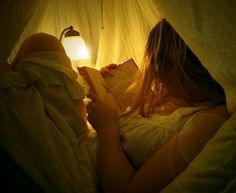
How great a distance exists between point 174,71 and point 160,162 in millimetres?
332

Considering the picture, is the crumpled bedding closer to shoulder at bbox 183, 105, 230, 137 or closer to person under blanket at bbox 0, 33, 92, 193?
person under blanket at bbox 0, 33, 92, 193

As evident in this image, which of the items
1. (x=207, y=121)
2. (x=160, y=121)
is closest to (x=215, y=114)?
(x=207, y=121)

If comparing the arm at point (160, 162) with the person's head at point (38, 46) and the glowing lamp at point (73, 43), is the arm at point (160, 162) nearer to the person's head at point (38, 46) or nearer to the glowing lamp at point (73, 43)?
the person's head at point (38, 46)

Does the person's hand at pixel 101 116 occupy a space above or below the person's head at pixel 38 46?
below

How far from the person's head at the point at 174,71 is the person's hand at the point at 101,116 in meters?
0.17

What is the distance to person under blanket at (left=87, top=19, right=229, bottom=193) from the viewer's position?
30.1 inches

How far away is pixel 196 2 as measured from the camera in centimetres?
69

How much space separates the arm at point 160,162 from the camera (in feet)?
2.46

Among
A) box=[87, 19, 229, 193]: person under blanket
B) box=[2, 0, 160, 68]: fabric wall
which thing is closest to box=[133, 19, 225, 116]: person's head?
box=[87, 19, 229, 193]: person under blanket

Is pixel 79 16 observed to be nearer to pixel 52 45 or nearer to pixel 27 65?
pixel 52 45

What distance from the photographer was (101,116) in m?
1.01

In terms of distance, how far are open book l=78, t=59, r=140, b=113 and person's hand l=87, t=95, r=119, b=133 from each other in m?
0.07

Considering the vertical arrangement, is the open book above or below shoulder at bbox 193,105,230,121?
above

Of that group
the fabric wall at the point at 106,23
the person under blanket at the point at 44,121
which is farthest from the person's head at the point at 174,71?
the fabric wall at the point at 106,23
